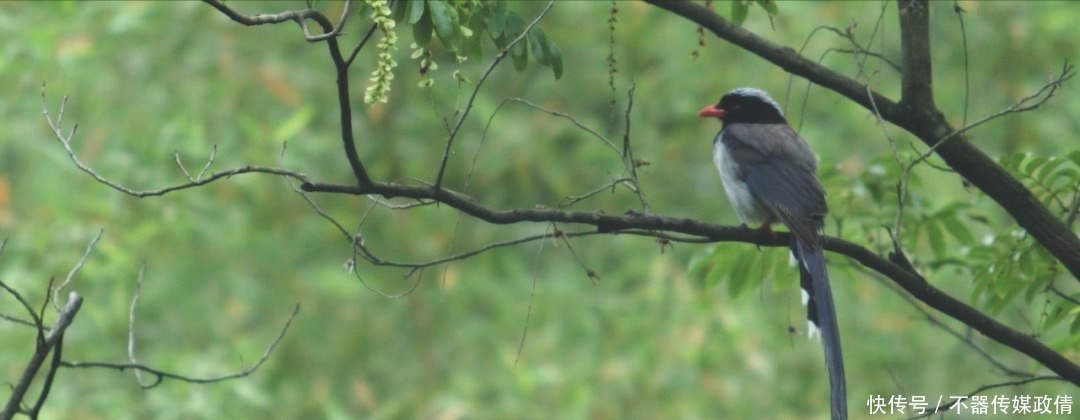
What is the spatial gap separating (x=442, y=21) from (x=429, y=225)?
4989 mm

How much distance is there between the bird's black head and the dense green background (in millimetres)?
2169

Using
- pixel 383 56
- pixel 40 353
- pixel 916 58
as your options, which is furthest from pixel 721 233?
pixel 40 353

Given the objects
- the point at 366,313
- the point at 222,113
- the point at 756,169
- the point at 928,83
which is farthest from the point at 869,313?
the point at 928,83

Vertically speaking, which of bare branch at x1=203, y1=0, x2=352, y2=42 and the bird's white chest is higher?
the bird's white chest

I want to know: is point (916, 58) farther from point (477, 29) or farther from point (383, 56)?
point (383, 56)

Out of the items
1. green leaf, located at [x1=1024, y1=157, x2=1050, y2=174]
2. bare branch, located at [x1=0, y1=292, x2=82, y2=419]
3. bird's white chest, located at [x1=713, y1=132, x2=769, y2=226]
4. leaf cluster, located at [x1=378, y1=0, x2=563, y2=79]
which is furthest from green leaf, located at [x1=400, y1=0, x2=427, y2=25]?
bird's white chest, located at [x1=713, y1=132, x2=769, y2=226]

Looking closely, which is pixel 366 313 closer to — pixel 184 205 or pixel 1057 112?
pixel 184 205

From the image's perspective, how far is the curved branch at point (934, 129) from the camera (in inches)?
132

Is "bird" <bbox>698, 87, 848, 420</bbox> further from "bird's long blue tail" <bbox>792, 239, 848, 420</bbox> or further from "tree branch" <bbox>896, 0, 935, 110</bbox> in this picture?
"tree branch" <bbox>896, 0, 935, 110</bbox>

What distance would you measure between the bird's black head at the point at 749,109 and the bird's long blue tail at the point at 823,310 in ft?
4.19

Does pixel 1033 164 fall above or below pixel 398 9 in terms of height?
above

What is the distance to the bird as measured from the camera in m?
3.82

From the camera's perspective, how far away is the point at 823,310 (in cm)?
383

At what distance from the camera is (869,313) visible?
8.11m
